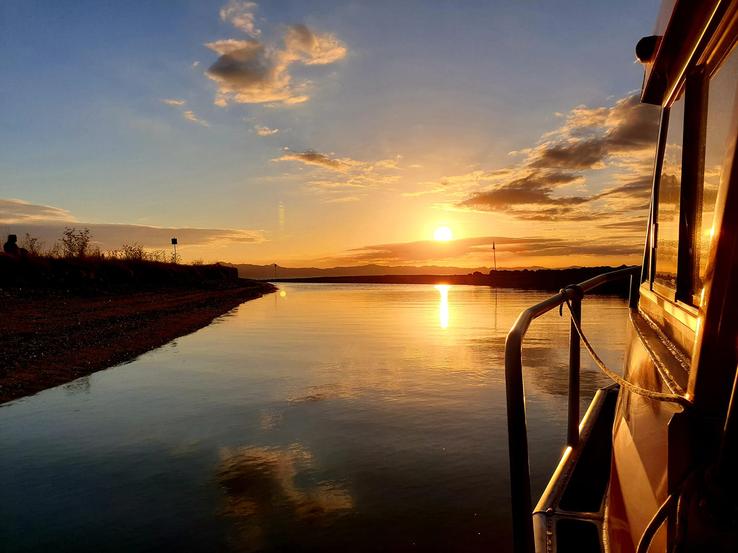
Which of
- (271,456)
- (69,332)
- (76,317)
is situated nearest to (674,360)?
(271,456)

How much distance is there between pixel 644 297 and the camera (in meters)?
3.20

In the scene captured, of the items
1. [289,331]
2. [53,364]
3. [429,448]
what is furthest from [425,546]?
[289,331]

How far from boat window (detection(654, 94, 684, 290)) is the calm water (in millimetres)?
2365

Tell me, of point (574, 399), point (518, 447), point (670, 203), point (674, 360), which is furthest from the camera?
point (574, 399)

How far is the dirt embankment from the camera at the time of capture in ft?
30.5

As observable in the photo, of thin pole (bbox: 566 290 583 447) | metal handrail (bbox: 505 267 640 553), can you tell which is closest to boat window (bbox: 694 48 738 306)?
metal handrail (bbox: 505 267 640 553)

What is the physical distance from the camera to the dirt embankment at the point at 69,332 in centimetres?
929

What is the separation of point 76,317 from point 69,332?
154 inches

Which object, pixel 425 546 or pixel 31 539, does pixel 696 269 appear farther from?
pixel 31 539

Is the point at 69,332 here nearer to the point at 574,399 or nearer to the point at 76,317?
the point at 76,317

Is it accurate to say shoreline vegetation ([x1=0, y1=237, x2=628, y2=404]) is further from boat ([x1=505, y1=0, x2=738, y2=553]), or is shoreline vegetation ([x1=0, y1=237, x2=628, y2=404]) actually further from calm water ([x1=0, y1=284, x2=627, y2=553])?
boat ([x1=505, y1=0, x2=738, y2=553])

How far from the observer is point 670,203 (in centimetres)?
258

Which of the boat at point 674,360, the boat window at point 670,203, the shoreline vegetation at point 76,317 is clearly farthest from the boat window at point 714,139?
the shoreline vegetation at point 76,317

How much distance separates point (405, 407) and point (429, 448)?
1.67m
